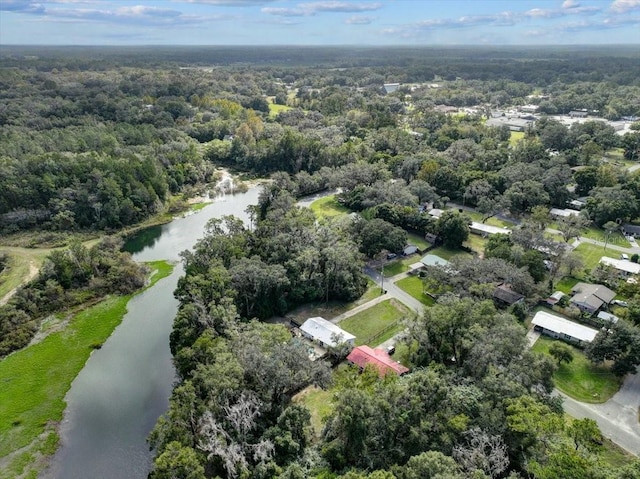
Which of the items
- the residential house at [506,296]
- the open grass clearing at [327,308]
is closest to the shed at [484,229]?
the residential house at [506,296]

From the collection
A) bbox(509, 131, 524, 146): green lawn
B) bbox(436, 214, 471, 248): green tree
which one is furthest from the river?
bbox(509, 131, 524, 146): green lawn

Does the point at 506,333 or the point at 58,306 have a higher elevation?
the point at 506,333

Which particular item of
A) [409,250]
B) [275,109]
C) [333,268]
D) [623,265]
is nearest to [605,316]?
[623,265]

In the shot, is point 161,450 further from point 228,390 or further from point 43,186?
point 43,186

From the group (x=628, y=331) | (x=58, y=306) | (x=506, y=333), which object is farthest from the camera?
(x=58, y=306)

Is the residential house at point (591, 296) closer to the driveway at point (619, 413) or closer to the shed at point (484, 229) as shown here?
the driveway at point (619, 413)

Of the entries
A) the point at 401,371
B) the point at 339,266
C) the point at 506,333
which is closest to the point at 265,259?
the point at 339,266

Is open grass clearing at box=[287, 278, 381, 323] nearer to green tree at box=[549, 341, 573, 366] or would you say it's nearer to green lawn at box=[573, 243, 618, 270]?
green tree at box=[549, 341, 573, 366]
